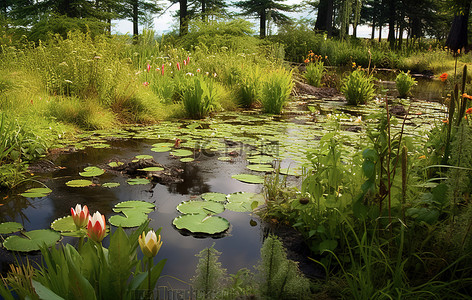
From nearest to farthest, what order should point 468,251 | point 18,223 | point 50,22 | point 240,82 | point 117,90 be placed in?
point 468,251, point 18,223, point 117,90, point 240,82, point 50,22

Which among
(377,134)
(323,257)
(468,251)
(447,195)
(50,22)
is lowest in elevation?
(323,257)

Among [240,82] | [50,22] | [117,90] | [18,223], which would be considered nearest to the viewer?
[18,223]

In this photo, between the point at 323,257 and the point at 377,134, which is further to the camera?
the point at 323,257

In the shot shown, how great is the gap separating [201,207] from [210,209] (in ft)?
0.24

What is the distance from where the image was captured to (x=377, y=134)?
1838mm

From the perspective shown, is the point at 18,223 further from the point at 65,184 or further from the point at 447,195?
the point at 447,195

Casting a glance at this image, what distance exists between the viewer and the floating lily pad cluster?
238cm

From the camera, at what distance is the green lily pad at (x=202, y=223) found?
235 cm

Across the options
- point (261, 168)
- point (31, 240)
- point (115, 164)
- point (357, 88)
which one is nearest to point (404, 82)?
point (357, 88)

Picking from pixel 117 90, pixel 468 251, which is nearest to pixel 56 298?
pixel 468 251

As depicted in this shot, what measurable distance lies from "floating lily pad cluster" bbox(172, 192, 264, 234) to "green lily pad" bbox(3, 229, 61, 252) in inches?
29.3

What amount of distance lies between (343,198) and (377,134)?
1.33ft

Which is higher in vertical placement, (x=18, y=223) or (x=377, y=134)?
(x=377, y=134)

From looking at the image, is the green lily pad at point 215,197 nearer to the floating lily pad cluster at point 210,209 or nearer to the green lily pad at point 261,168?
the floating lily pad cluster at point 210,209
